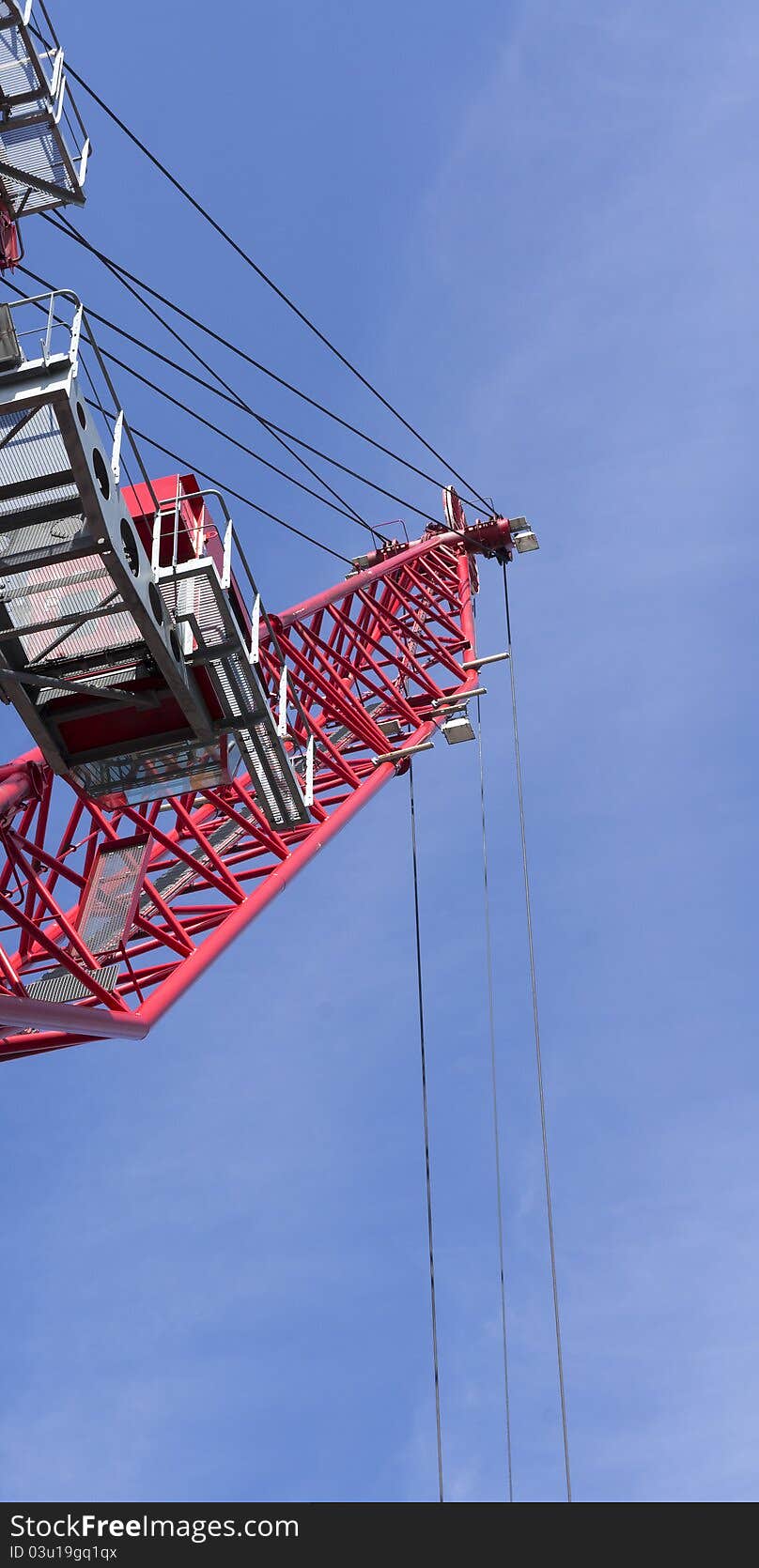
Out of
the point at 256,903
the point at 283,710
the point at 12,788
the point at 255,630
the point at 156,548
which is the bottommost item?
the point at 256,903

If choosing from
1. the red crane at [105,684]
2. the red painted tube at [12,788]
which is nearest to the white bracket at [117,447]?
the red crane at [105,684]

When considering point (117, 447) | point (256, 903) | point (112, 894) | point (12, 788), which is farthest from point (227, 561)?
point (256, 903)

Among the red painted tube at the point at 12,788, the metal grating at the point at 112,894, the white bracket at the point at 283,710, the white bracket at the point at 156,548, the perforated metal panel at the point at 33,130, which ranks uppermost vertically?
the perforated metal panel at the point at 33,130

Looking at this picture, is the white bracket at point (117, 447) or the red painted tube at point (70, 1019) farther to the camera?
the red painted tube at point (70, 1019)

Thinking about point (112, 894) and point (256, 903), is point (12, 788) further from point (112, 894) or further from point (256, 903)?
point (256, 903)

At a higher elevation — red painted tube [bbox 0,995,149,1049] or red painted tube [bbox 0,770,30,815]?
red painted tube [bbox 0,770,30,815]

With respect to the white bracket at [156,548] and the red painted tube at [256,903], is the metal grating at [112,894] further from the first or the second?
the white bracket at [156,548]

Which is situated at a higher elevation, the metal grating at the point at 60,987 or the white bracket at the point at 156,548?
the white bracket at the point at 156,548

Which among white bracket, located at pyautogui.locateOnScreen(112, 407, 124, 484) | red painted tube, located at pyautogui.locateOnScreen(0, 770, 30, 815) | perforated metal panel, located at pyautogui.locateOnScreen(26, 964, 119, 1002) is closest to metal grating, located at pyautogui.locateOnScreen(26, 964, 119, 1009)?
perforated metal panel, located at pyautogui.locateOnScreen(26, 964, 119, 1002)

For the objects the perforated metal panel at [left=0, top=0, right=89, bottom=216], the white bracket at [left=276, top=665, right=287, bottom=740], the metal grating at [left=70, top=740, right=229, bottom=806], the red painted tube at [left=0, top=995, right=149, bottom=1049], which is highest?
the perforated metal panel at [left=0, top=0, right=89, bottom=216]

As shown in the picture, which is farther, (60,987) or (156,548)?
(60,987)

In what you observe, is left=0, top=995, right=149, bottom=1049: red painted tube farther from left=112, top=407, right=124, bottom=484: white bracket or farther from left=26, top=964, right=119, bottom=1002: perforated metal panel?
left=112, top=407, right=124, bottom=484: white bracket

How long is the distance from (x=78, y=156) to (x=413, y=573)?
1836 cm

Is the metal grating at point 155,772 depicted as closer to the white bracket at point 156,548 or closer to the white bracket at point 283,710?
→ the white bracket at point 283,710
